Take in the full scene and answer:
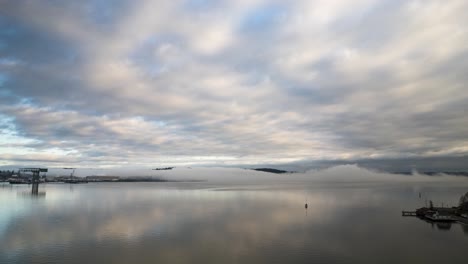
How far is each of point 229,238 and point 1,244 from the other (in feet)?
85.3

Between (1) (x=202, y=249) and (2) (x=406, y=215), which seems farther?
(2) (x=406, y=215)

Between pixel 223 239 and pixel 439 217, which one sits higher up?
pixel 223 239

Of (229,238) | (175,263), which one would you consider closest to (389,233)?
(229,238)

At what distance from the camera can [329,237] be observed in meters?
38.8

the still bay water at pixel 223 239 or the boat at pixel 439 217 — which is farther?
the boat at pixel 439 217

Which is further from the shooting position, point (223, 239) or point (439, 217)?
point (439, 217)

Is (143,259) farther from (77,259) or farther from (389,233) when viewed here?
(389,233)

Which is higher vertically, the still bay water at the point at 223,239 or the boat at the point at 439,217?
the still bay water at the point at 223,239

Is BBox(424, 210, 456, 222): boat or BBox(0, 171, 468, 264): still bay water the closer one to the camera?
BBox(0, 171, 468, 264): still bay water

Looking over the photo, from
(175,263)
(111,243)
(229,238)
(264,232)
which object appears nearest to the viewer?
(175,263)

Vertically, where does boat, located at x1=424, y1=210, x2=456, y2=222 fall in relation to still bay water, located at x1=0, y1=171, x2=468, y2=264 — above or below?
below

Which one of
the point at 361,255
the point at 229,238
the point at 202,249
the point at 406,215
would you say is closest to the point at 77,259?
the point at 202,249

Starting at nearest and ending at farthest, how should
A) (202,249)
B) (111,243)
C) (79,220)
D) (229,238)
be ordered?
(202,249)
(111,243)
(229,238)
(79,220)

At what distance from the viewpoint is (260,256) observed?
29.8 metres
